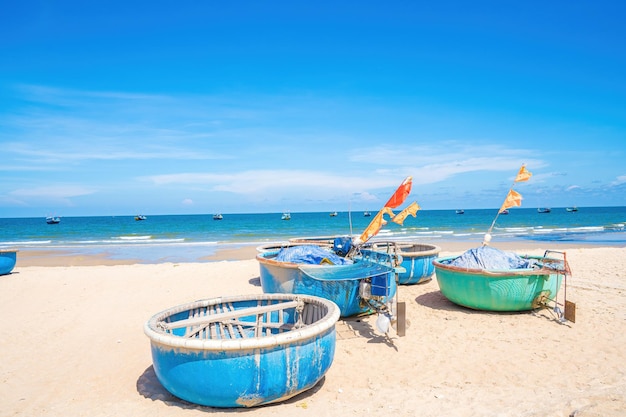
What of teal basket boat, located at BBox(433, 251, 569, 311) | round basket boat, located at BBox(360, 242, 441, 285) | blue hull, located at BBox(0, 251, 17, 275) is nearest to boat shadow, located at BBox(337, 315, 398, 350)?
teal basket boat, located at BBox(433, 251, 569, 311)

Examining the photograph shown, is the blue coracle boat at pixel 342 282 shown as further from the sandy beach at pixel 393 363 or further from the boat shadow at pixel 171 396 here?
the boat shadow at pixel 171 396

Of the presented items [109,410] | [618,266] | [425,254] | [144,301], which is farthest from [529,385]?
[618,266]

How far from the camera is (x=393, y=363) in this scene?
5973 millimetres

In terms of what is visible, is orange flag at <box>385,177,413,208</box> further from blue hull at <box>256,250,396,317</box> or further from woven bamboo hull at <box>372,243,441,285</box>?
woven bamboo hull at <box>372,243,441,285</box>

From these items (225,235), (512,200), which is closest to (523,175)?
(512,200)

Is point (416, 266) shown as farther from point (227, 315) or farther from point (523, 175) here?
point (227, 315)

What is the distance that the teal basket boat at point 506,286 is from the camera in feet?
25.1

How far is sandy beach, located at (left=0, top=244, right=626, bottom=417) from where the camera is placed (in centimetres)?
466

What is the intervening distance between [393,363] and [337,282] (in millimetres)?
1894

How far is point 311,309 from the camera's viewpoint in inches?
232

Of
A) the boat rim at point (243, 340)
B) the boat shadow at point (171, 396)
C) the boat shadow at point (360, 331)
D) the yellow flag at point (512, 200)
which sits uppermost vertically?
the yellow flag at point (512, 200)

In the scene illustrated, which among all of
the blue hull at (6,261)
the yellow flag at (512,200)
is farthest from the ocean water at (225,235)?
the blue hull at (6,261)

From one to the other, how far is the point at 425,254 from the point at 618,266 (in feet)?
24.7

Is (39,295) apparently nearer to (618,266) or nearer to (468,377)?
(468,377)
